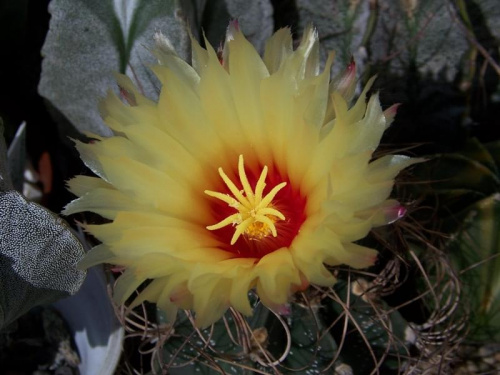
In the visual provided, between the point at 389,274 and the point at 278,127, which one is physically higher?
the point at 278,127

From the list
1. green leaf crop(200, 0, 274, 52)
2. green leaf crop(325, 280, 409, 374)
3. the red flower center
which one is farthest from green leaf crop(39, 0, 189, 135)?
green leaf crop(325, 280, 409, 374)

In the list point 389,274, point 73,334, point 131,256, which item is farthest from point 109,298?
point 389,274

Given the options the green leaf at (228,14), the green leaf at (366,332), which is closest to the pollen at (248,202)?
the green leaf at (366,332)

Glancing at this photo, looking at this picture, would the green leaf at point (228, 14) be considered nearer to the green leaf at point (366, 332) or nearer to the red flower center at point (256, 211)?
the red flower center at point (256, 211)

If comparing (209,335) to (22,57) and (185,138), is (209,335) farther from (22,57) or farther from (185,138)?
(22,57)

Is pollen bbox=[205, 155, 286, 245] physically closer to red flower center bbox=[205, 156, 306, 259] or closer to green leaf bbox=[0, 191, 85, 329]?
red flower center bbox=[205, 156, 306, 259]

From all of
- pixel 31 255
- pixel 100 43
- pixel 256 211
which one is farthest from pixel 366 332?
pixel 100 43
